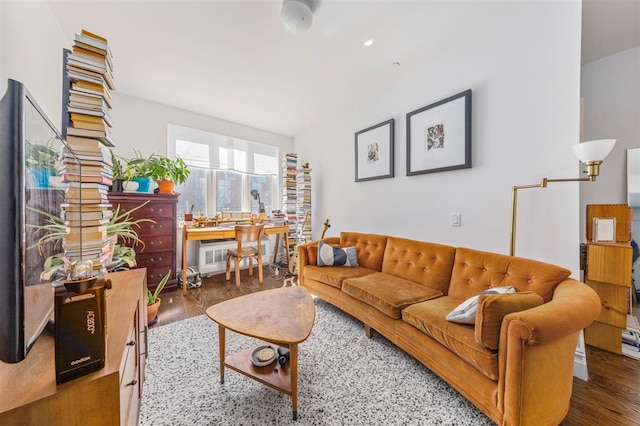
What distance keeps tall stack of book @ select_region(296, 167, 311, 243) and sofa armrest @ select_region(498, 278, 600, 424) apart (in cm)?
331

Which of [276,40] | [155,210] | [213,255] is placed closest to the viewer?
[276,40]

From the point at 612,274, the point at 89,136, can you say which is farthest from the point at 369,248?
the point at 89,136

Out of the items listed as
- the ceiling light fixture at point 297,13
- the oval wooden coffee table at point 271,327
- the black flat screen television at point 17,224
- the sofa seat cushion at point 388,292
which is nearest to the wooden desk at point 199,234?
the oval wooden coffee table at point 271,327

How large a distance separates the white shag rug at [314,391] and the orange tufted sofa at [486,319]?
0.15m

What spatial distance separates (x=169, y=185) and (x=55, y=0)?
5.68 feet

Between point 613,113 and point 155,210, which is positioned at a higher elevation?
point 613,113

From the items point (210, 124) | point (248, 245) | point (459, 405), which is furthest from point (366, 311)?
point (210, 124)

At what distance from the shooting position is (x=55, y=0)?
1739 millimetres

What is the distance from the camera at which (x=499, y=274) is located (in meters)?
1.67

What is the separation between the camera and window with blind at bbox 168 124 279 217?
12.1 ft

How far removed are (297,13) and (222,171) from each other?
290cm

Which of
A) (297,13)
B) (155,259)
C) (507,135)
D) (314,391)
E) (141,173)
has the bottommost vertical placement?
(314,391)

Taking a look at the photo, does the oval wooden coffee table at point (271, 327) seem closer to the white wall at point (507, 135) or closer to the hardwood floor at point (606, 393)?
the hardwood floor at point (606, 393)

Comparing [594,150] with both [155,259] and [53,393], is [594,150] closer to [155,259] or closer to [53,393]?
[53,393]
